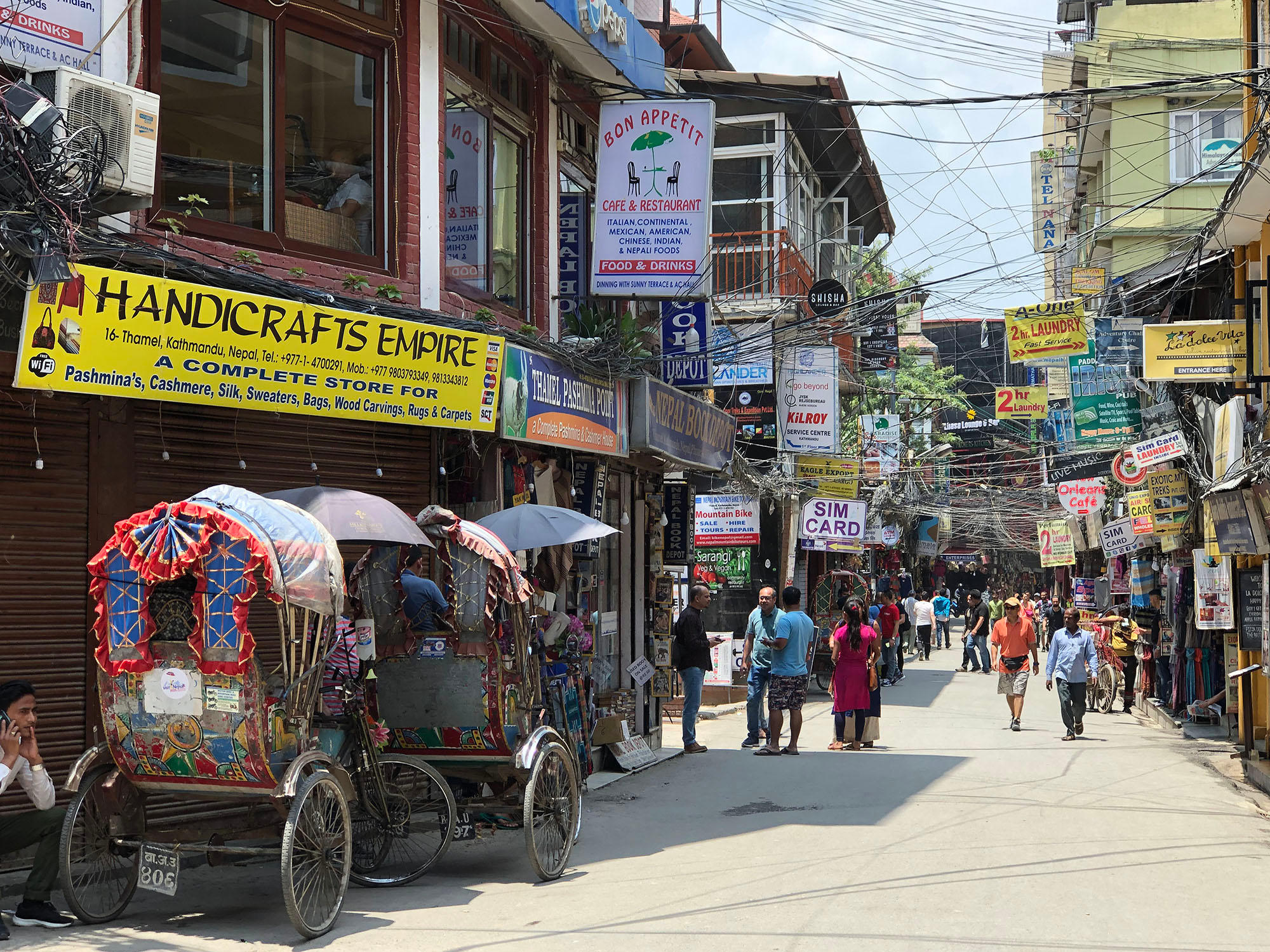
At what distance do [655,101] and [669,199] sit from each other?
1098mm

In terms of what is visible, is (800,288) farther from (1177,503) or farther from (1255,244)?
(1255,244)

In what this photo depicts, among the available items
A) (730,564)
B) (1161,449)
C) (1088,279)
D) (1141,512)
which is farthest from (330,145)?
(730,564)

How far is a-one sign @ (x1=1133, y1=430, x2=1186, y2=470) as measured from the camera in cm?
1920

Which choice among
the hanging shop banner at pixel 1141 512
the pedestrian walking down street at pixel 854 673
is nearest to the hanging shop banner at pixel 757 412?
the hanging shop banner at pixel 1141 512

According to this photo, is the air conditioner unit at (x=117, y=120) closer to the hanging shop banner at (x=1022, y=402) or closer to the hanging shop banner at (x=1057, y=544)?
the hanging shop banner at (x=1022, y=402)

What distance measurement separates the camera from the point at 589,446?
13.9m

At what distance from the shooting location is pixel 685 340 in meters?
17.3

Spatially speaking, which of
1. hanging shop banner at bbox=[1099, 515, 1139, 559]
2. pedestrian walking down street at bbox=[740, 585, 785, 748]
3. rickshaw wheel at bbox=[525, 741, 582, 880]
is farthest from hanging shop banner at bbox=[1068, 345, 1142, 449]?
rickshaw wheel at bbox=[525, 741, 582, 880]

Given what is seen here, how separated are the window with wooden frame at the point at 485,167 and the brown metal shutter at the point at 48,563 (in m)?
4.92

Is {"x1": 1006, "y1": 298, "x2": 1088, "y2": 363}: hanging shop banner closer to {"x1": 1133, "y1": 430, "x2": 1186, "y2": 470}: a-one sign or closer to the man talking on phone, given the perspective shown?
{"x1": 1133, "y1": 430, "x2": 1186, "y2": 470}: a-one sign

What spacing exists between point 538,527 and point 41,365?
419 cm

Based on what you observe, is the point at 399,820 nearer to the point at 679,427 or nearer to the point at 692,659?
the point at 692,659

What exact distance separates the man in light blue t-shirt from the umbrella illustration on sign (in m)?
5.59

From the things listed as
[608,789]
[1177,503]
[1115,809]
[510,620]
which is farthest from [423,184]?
[1177,503]
